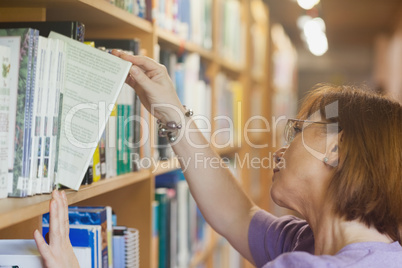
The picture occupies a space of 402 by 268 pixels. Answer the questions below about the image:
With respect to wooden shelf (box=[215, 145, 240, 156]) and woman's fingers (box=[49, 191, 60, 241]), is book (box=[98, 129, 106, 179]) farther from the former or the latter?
wooden shelf (box=[215, 145, 240, 156])

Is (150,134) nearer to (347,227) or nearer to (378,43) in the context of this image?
(347,227)

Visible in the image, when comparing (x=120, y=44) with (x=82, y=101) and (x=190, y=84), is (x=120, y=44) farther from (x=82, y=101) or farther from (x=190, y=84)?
(x=190, y=84)

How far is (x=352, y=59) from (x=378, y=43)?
310 cm

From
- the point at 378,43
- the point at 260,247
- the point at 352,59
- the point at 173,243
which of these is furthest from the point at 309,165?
the point at 352,59

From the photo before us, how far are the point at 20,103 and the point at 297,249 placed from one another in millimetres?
806

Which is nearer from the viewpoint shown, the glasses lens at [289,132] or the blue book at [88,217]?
the blue book at [88,217]

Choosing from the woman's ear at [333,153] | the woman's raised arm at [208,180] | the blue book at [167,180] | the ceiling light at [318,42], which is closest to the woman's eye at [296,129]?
the woman's ear at [333,153]

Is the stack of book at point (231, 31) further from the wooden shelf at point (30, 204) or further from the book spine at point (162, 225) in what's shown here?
the wooden shelf at point (30, 204)

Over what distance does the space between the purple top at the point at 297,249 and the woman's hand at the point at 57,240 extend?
0.39 metres

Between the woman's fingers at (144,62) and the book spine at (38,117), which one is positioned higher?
the woman's fingers at (144,62)

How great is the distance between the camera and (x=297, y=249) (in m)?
1.36

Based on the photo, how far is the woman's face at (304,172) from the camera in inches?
47.6

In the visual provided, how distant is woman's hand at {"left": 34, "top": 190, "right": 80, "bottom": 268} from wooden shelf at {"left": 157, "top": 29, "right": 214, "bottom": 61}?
83 cm

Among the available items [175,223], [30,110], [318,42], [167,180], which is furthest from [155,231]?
[318,42]
